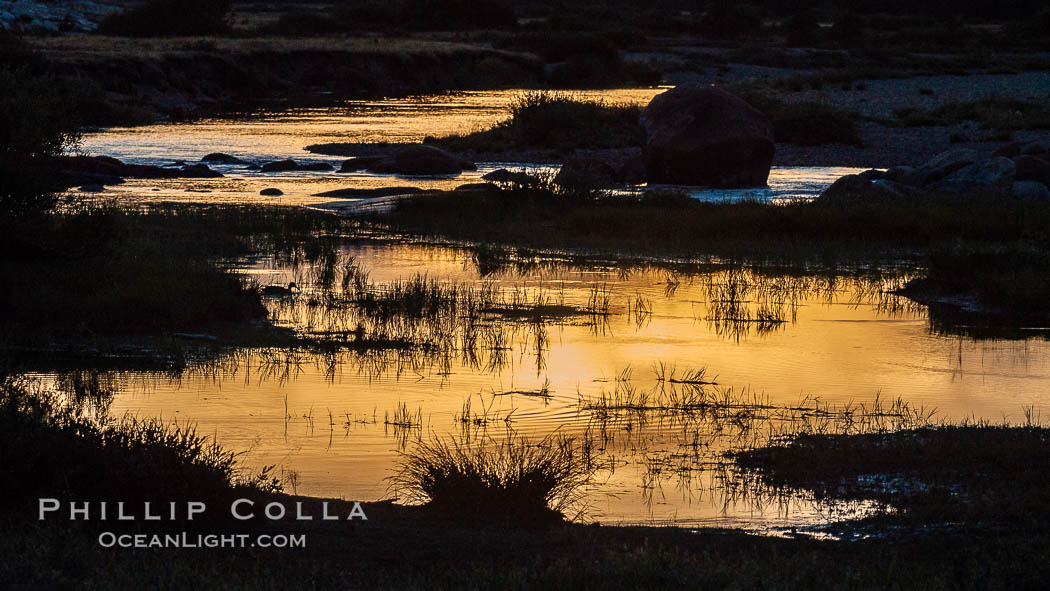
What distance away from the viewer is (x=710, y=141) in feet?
94.0

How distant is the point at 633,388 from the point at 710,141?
58.4ft

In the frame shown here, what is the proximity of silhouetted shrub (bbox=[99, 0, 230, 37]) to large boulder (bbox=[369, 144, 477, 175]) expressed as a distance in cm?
5394

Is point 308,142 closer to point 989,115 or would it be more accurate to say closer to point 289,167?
point 289,167

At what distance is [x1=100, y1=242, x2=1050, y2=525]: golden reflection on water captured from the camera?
8.92 m

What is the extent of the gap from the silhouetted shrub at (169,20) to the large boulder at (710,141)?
5947 centimetres

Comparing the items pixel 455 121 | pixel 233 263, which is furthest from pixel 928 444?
pixel 455 121

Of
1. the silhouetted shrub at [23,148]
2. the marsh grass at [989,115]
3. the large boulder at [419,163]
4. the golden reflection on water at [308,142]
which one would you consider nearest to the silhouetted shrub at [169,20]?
the golden reflection on water at [308,142]

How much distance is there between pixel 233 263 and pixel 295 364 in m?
6.14

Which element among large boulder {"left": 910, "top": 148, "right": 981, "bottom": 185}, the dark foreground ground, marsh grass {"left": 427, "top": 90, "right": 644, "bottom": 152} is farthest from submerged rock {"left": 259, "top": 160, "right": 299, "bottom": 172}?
the dark foreground ground

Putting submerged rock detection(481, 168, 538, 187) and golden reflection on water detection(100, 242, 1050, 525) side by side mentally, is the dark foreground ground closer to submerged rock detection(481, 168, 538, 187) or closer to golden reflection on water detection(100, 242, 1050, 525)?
golden reflection on water detection(100, 242, 1050, 525)

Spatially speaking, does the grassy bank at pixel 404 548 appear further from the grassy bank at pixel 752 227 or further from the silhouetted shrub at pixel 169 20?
the silhouetted shrub at pixel 169 20

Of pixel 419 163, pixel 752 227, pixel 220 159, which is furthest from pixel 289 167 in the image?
pixel 752 227

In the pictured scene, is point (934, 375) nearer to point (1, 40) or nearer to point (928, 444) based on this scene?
point (928, 444)

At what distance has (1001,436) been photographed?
934 centimetres
